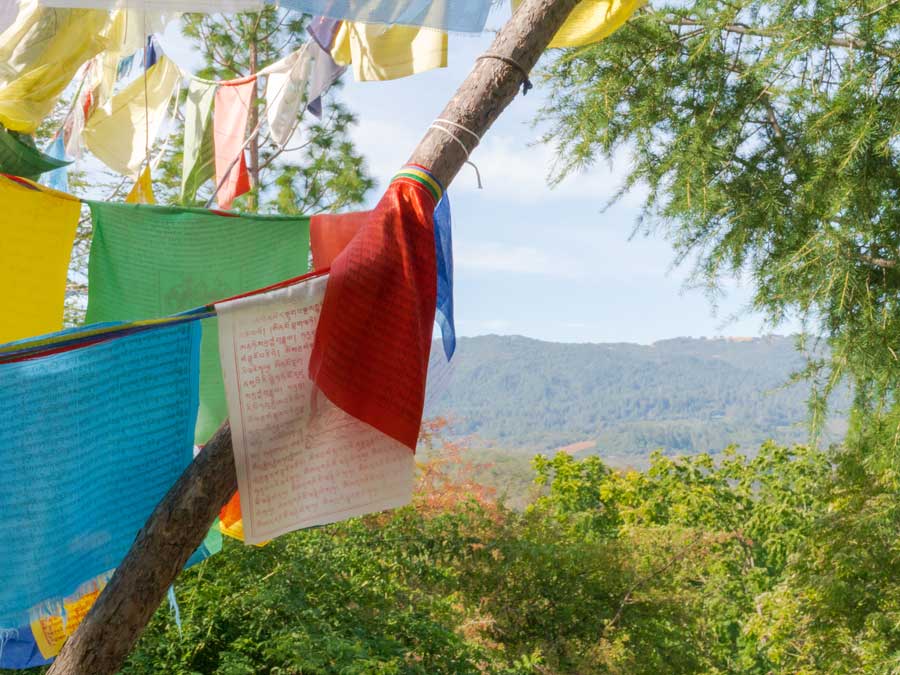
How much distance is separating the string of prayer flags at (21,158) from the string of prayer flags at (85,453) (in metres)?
1.20

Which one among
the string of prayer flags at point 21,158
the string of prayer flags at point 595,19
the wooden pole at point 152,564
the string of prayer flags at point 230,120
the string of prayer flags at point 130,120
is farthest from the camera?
the string of prayer flags at point 230,120

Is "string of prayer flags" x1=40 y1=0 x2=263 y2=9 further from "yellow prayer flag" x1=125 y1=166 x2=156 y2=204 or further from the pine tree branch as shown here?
the pine tree branch

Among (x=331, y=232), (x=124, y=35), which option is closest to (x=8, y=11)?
(x=124, y=35)

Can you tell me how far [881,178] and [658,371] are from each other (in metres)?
114

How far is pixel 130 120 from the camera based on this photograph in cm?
317

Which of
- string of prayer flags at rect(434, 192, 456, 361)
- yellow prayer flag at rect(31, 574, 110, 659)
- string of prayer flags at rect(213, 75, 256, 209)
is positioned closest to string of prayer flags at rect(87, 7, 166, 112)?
string of prayer flags at rect(213, 75, 256, 209)

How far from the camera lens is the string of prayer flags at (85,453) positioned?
47.8 inches

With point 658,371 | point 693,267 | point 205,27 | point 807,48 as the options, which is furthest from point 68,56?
point 658,371

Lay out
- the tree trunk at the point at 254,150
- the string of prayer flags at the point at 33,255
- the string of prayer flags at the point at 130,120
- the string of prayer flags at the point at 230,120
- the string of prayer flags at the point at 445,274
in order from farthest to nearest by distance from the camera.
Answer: the tree trunk at the point at 254,150, the string of prayer flags at the point at 230,120, the string of prayer flags at the point at 130,120, the string of prayer flags at the point at 33,255, the string of prayer flags at the point at 445,274

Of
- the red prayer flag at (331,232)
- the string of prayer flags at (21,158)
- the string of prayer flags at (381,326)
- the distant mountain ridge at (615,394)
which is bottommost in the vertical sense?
the distant mountain ridge at (615,394)

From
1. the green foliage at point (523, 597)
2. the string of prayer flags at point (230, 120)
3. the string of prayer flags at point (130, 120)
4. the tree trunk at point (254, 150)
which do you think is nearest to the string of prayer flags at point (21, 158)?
the string of prayer flags at point (130, 120)

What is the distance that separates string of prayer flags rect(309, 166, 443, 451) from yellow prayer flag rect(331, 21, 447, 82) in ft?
3.15

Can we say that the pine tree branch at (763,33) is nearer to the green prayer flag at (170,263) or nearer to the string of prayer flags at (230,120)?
the string of prayer flags at (230,120)

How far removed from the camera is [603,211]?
3453 millimetres
